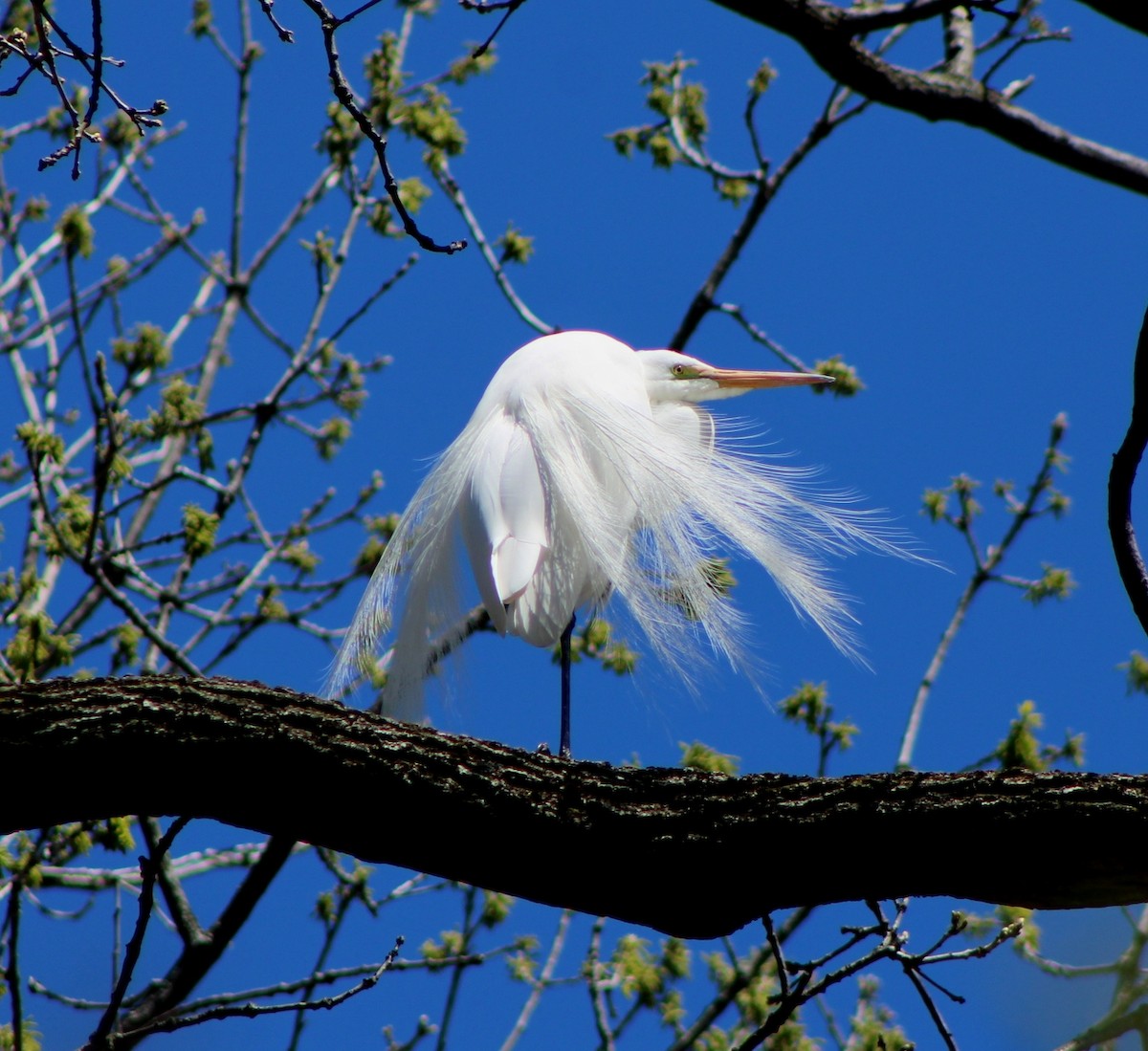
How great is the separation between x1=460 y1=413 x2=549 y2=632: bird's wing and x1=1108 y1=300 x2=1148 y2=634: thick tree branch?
1835mm

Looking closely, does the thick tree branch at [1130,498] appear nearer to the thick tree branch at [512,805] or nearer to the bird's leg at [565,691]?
the thick tree branch at [512,805]

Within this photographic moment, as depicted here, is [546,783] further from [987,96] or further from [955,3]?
[987,96]

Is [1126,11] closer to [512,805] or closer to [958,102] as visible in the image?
[958,102]

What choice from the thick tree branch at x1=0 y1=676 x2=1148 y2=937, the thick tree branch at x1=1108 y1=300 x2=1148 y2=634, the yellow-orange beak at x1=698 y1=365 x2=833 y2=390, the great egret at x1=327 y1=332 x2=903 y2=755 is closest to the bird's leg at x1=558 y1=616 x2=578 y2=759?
the great egret at x1=327 y1=332 x2=903 y2=755

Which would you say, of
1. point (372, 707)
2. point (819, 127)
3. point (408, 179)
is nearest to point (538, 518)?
point (372, 707)

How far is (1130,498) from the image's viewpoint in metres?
2.25

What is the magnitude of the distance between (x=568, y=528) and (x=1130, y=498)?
193 centimetres

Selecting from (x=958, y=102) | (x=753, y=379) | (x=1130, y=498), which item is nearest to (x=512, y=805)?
(x=1130, y=498)

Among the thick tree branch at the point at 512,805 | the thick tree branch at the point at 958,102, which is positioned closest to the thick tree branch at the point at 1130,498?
the thick tree branch at the point at 512,805

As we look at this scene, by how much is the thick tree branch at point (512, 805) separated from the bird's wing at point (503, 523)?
4.36 ft

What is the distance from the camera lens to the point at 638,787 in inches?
92.9

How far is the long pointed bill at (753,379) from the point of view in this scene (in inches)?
199

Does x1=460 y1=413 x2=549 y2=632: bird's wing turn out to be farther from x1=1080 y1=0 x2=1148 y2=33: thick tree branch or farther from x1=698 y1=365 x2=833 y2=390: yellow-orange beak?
x1=1080 y1=0 x2=1148 y2=33: thick tree branch

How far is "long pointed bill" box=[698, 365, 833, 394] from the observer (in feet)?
16.6
